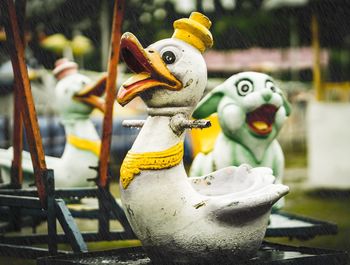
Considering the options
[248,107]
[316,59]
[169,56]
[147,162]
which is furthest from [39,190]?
[316,59]

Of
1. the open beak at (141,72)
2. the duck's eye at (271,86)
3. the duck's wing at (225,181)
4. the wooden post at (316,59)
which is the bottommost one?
the duck's wing at (225,181)

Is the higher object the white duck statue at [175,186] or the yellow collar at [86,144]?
the yellow collar at [86,144]

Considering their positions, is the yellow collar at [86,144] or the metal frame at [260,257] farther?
the yellow collar at [86,144]

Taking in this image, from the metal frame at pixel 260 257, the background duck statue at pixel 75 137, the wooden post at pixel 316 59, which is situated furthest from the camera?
the wooden post at pixel 316 59

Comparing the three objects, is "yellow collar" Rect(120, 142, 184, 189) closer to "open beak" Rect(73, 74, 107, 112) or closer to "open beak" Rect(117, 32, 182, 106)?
"open beak" Rect(117, 32, 182, 106)

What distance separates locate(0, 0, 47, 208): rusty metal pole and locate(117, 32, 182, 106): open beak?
84cm

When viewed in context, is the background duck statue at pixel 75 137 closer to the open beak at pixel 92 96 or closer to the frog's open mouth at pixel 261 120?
the open beak at pixel 92 96

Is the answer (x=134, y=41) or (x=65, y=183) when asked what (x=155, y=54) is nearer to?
(x=134, y=41)

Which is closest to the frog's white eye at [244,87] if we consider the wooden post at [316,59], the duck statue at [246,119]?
the duck statue at [246,119]

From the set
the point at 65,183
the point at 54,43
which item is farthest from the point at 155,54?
the point at 54,43

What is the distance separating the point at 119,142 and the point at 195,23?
9922mm

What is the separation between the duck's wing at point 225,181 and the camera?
4.02 meters

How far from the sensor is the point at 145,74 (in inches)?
141

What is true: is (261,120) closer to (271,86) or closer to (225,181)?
(271,86)
